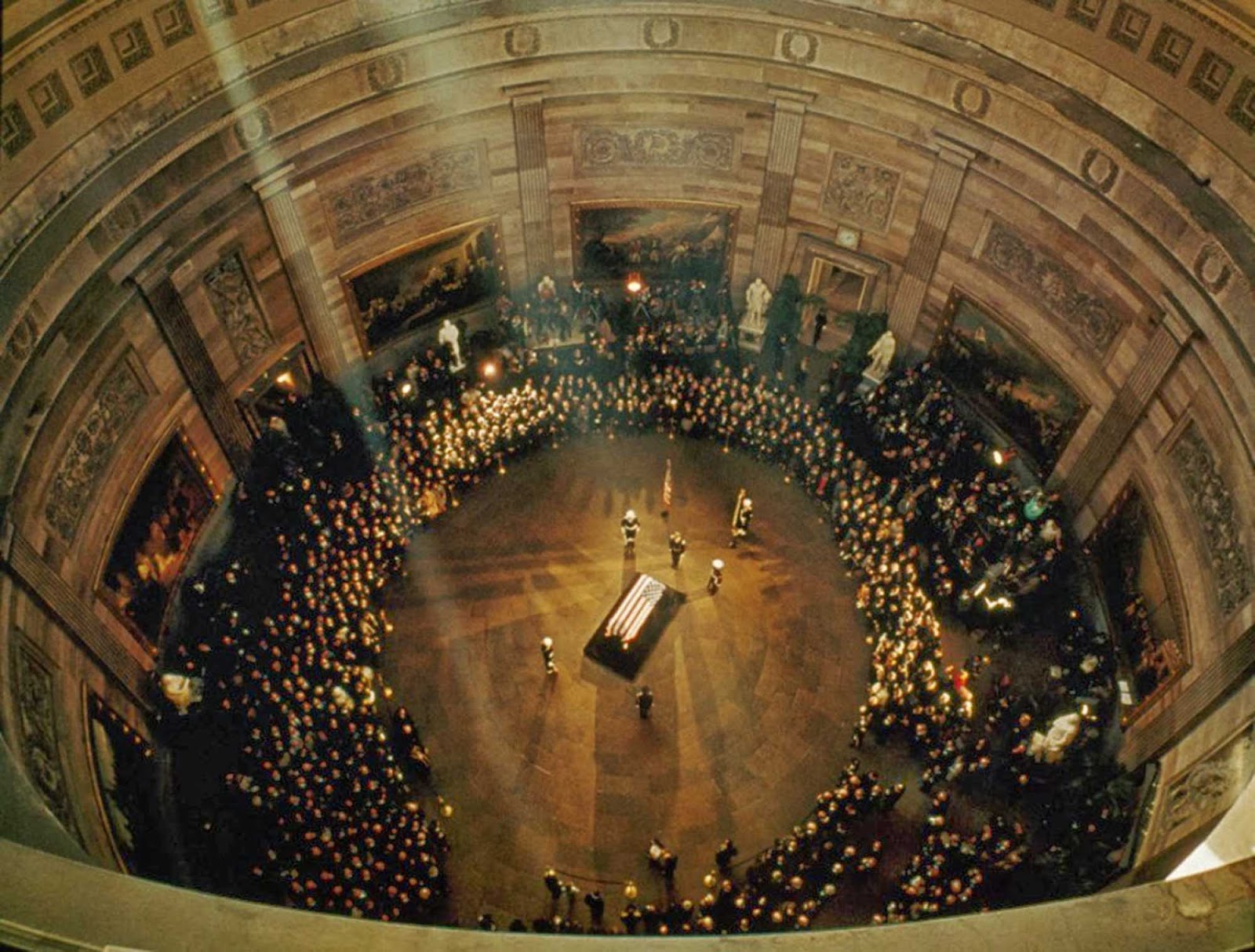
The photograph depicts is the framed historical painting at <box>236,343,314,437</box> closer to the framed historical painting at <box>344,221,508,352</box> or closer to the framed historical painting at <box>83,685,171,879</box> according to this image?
the framed historical painting at <box>344,221,508,352</box>

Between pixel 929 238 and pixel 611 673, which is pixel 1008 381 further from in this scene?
pixel 611 673

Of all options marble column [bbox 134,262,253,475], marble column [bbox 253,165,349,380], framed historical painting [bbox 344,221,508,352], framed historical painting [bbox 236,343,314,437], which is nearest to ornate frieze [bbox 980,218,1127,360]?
framed historical painting [bbox 344,221,508,352]

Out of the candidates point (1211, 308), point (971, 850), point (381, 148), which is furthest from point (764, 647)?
point (381, 148)

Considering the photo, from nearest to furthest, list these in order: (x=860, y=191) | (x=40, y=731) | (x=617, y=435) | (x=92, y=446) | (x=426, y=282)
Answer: (x=40, y=731) → (x=92, y=446) → (x=860, y=191) → (x=426, y=282) → (x=617, y=435)

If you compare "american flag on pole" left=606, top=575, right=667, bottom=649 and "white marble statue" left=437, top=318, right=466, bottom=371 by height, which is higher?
"white marble statue" left=437, top=318, right=466, bottom=371

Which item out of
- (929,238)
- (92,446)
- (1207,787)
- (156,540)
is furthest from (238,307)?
(1207,787)

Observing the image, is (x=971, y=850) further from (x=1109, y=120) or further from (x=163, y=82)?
(x=163, y=82)
